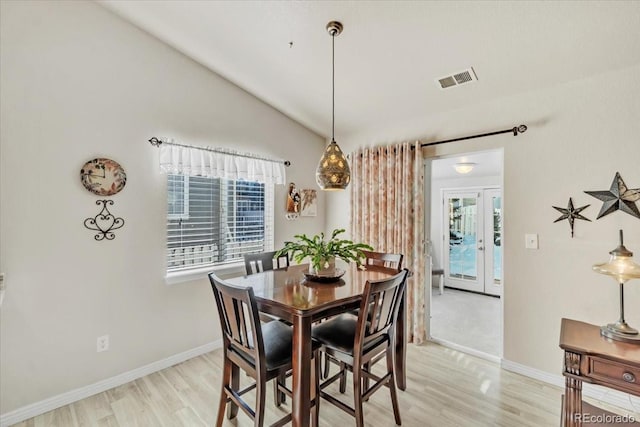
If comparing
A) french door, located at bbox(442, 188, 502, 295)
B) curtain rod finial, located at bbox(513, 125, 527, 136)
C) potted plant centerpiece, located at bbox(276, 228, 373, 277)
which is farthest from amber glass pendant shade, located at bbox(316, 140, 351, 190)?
french door, located at bbox(442, 188, 502, 295)

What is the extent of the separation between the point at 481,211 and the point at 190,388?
500cm

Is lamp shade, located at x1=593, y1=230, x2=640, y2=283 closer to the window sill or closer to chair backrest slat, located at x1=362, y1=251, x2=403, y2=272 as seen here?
chair backrest slat, located at x1=362, y1=251, x2=403, y2=272

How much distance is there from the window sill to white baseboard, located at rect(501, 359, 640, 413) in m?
2.79

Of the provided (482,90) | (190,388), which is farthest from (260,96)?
(190,388)

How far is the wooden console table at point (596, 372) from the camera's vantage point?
1.44 meters

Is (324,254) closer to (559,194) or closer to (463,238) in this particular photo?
(559,194)

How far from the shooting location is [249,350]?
5.55 ft

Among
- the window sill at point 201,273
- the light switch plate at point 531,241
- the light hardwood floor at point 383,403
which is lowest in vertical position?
the light hardwood floor at point 383,403

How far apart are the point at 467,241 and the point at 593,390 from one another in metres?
3.23

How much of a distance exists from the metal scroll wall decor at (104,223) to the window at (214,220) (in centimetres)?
47

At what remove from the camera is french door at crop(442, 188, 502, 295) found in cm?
510

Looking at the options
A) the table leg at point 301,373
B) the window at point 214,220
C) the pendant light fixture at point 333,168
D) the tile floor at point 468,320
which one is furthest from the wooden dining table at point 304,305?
the tile floor at point 468,320

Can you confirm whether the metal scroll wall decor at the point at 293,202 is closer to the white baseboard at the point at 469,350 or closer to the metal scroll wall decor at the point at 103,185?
the metal scroll wall decor at the point at 103,185

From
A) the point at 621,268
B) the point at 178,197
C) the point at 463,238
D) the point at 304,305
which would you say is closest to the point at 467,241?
the point at 463,238
